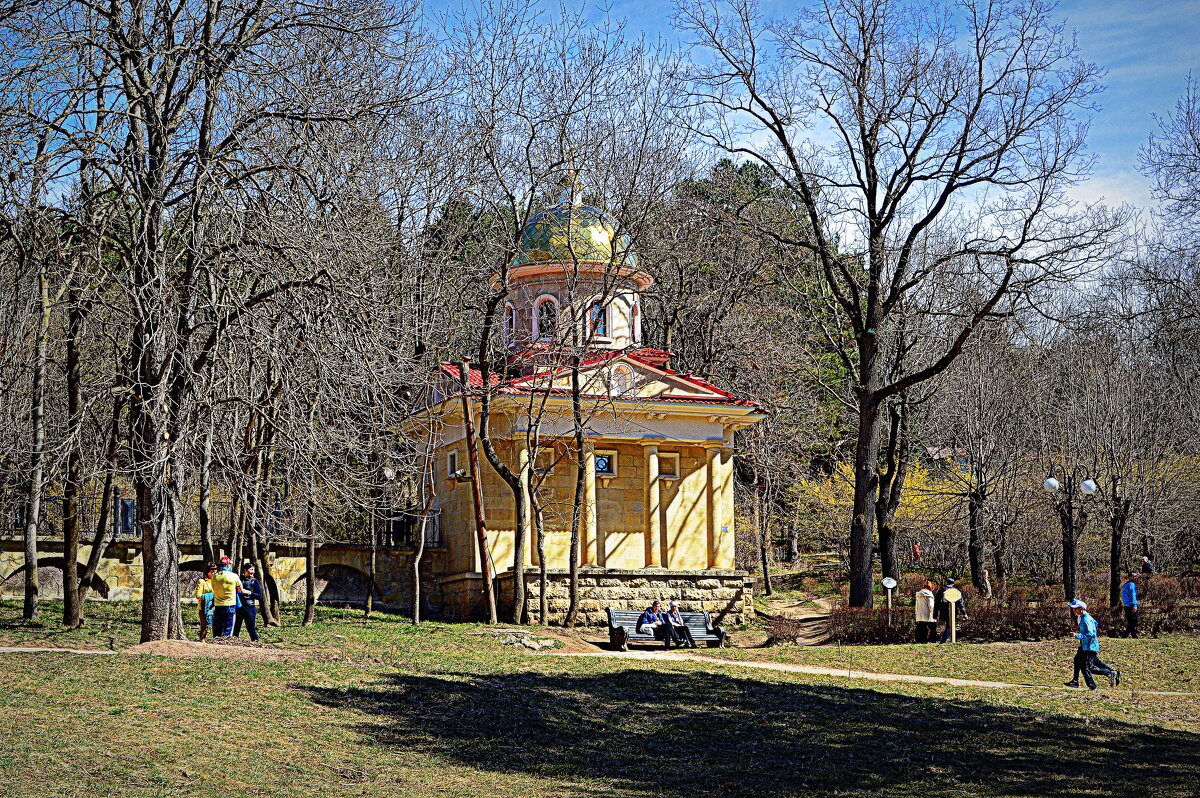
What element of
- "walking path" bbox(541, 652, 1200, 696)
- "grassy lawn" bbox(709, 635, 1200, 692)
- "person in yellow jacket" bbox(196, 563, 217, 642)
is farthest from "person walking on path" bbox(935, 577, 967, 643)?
"person in yellow jacket" bbox(196, 563, 217, 642)

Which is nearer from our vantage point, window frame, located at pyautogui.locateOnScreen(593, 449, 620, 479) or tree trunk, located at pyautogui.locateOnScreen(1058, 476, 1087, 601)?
window frame, located at pyautogui.locateOnScreen(593, 449, 620, 479)

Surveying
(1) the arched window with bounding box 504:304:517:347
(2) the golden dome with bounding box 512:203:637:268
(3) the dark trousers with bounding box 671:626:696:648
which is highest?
(2) the golden dome with bounding box 512:203:637:268

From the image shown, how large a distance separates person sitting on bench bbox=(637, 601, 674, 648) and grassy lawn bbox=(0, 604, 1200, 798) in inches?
269

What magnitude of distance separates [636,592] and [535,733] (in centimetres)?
1570

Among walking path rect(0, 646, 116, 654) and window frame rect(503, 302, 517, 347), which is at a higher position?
window frame rect(503, 302, 517, 347)

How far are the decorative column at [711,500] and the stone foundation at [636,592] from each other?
1.21m

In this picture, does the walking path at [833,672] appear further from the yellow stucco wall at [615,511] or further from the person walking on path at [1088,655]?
the yellow stucco wall at [615,511]

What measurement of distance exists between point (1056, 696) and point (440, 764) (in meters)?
10.0

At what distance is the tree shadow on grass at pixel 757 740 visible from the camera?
12.3 m

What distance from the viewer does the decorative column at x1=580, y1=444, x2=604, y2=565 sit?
3067cm

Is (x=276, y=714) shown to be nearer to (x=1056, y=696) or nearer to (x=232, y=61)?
(x=232, y=61)

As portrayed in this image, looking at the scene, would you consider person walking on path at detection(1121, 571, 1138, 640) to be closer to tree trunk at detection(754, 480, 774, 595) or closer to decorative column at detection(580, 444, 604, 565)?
decorative column at detection(580, 444, 604, 565)

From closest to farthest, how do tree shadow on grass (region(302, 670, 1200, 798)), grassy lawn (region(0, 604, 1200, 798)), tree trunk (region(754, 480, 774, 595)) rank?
grassy lawn (region(0, 604, 1200, 798)) → tree shadow on grass (region(302, 670, 1200, 798)) → tree trunk (region(754, 480, 774, 595))

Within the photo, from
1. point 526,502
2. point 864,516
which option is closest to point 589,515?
point 526,502
